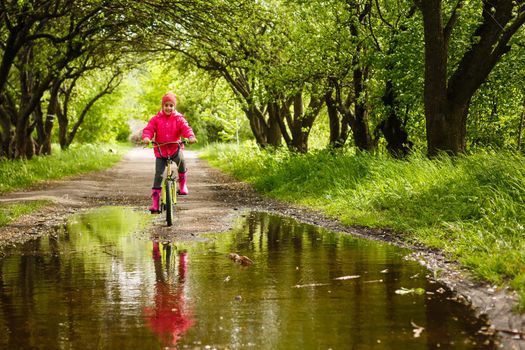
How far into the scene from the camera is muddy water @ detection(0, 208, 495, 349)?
4387 millimetres

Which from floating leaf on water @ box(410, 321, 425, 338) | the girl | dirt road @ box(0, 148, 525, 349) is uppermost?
the girl

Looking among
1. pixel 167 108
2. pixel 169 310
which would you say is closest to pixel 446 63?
pixel 167 108

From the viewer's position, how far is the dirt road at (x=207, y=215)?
16.7 ft

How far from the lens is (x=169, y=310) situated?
5.13 meters

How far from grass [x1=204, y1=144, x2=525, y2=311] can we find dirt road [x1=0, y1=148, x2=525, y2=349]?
196mm

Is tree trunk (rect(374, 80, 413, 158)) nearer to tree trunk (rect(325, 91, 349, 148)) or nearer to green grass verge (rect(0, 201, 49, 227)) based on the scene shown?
tree trunk (rect(325, 91, 349, 148))

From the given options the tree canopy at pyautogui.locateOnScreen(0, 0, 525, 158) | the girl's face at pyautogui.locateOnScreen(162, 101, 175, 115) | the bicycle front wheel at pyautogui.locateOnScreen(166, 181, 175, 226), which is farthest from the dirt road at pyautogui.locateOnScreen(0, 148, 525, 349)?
the tree canopy at pyautogui.locateOnScreen(0, 0, 525, 158)

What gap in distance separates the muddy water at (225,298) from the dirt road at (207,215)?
0.72 feet

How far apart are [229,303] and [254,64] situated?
14337 mm

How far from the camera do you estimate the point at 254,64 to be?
19.0m

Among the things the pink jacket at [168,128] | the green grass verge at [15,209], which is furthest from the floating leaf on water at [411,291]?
the green grass verge at [15,209]

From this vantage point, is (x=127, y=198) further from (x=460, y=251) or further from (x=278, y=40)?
(x=460, y=251)

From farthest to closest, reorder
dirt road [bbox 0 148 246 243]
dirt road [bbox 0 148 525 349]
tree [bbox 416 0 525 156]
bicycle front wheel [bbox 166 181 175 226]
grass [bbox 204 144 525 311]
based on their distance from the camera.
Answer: tree [bbox 416 0 525 156] → bicycle front wheel [bbox 166 181 175 226] → dirt road [bbox 0 148 246 243] → grass [bbox 204 144 525 311] → dirt road [bbox 0 148 525 349]

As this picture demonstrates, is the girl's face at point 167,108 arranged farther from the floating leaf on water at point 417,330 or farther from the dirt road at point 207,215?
the floating leaf on water at point 417,330
